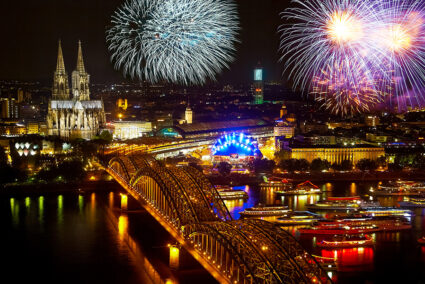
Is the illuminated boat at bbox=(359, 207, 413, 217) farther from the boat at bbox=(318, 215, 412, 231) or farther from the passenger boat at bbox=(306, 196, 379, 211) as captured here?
the boat at bbox=(318, 215, 412, 231)

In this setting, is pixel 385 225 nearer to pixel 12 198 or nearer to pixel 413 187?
Result: pixel 413 187

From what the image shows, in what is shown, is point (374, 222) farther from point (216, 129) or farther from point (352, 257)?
point (216, 129)

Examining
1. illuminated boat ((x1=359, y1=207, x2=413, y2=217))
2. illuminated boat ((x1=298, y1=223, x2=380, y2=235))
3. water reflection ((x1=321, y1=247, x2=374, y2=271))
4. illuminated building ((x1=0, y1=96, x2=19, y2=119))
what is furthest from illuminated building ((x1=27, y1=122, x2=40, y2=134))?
water reflection ((x1=321, y1=247, x2=374, y2=271))

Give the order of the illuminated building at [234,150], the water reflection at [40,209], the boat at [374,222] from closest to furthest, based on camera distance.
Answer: the boat at [374,222]
the water reflection at [40,209]
the illuminated building at [234,150]

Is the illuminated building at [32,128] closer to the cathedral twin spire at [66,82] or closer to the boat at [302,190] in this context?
the cathedral twin spire at [66,82]

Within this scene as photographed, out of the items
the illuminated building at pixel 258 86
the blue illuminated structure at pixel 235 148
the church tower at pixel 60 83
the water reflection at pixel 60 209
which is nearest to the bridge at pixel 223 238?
the water reflection at pixel 60 209

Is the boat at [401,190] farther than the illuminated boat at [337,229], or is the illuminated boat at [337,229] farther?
the boat at [401,190]
